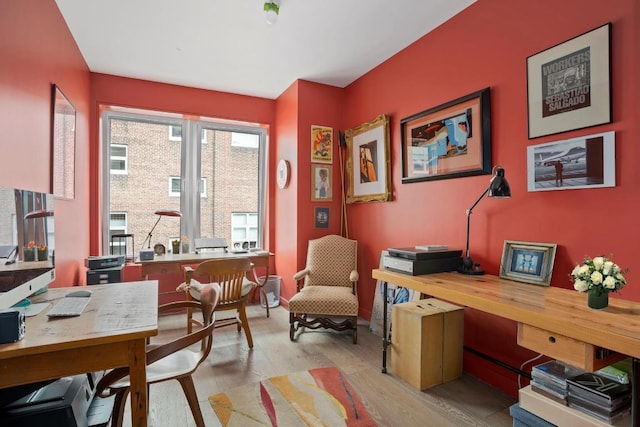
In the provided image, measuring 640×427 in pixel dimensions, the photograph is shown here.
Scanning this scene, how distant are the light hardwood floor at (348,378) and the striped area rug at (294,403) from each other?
0.24 ft

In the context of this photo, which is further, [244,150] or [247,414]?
[244,150]

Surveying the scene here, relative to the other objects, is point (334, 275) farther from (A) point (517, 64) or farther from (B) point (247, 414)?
(A) point (517, 64)

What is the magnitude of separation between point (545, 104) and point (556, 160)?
14.0 inches

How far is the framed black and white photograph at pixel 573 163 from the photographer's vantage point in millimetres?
1725

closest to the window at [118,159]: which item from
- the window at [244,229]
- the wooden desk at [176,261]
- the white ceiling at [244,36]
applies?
the white ceiling at [244,36]

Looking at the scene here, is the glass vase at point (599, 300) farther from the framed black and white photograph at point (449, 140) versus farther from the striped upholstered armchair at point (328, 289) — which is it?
the striped upholstered armchair at point (328, 289)

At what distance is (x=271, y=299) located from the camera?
4.29m

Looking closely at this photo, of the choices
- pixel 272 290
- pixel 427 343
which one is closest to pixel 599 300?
pixel 427 343

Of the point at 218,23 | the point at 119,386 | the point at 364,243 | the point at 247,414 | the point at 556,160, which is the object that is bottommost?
the point at 247,414

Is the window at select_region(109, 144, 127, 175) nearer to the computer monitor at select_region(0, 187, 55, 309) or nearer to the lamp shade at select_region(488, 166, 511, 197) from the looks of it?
the computer monitor at select_region(0, 187, 55, 309)

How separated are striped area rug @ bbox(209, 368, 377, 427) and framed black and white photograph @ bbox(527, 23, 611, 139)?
6.73ft

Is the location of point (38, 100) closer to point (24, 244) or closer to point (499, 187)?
point (24, 244)

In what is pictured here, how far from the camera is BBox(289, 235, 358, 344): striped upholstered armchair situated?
3.04m

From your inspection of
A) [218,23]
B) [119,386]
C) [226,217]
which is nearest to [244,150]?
[226,217]
